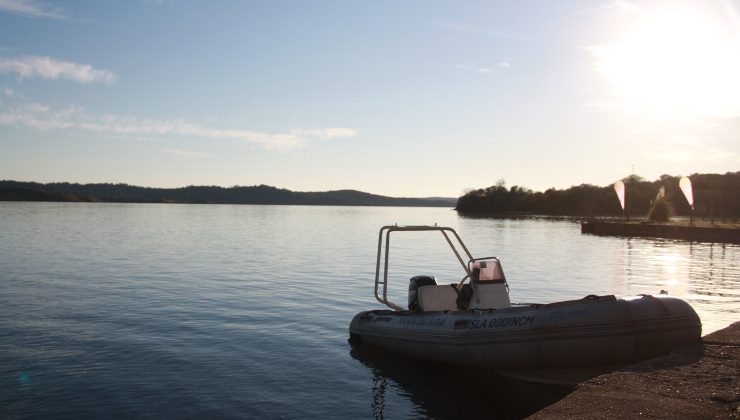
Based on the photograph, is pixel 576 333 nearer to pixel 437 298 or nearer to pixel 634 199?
pixel 437 298

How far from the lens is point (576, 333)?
10.7 m

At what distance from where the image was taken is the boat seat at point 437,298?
578 inches

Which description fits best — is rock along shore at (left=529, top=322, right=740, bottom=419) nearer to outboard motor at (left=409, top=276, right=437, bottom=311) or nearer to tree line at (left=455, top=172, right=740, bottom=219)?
outboard motor at (left=409, top=276, right=437, bottom=311)

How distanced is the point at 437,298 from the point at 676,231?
57941 mm

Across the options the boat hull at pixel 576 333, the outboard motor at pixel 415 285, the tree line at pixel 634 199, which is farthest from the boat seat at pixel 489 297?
the tree line at pixel 634 199

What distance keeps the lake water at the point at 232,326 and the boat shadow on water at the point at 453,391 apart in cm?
5

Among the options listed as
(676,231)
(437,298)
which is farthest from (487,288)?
(676,231)

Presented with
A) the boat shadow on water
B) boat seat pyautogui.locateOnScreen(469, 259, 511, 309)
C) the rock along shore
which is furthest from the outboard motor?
the rock along shore

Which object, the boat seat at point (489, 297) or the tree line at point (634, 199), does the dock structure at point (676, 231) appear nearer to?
the tree line at point (634, 199)

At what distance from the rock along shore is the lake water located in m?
2.30

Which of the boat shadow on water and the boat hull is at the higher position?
the boat hull

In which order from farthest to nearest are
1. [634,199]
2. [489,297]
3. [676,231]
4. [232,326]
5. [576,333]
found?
1. [634,199]
2. [676,231]
3. [232,326]
4. [489,297]
5. [576,333]

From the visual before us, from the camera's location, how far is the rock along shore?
24.7 ft

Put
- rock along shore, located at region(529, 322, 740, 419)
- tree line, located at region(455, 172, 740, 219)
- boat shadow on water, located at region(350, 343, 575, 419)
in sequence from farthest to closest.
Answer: tree line, located at region(455, 172, 740, 219), boat shadow on water, located at region(350, 343, 575, 419), rock along shore, located at region(529, 322, 740, 419)
